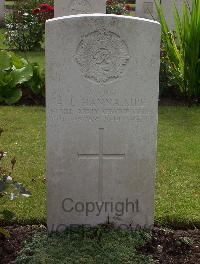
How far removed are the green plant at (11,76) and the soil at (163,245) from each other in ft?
12.1

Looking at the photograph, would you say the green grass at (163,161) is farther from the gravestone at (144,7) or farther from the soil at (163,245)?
the gravestone at (144,7)

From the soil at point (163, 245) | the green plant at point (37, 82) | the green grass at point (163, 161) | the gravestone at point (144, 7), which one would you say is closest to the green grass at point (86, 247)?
the soil at point (163, 245)

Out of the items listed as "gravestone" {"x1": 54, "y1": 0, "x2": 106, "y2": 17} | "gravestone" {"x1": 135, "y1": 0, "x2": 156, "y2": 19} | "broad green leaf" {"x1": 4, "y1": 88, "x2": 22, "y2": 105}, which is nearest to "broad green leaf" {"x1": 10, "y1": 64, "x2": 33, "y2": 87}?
"broad green leaf" {"x1": 4, "y1": 88, "x2": 22, "y2": 105}

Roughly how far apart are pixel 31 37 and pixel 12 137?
684cm

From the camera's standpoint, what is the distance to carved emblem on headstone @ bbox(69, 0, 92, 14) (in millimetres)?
9406

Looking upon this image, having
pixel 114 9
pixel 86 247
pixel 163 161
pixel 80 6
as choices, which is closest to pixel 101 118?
pixel 86 247

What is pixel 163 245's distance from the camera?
3.79 m

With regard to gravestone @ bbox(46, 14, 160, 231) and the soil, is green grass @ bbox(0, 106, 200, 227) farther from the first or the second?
gravestone @ bbox(46, 14, 160, 231)

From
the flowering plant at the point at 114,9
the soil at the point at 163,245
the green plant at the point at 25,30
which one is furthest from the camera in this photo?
the flowering plant at the point at 114,9

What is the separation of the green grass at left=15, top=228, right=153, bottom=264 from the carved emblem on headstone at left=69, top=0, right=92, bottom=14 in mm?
6217

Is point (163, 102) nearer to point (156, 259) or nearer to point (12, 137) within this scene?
point (12, 137)

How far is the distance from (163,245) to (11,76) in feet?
14.1

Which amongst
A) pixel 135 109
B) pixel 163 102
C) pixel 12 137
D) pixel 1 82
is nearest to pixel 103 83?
pixel 135 109

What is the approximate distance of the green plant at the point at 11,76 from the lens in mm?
7320
